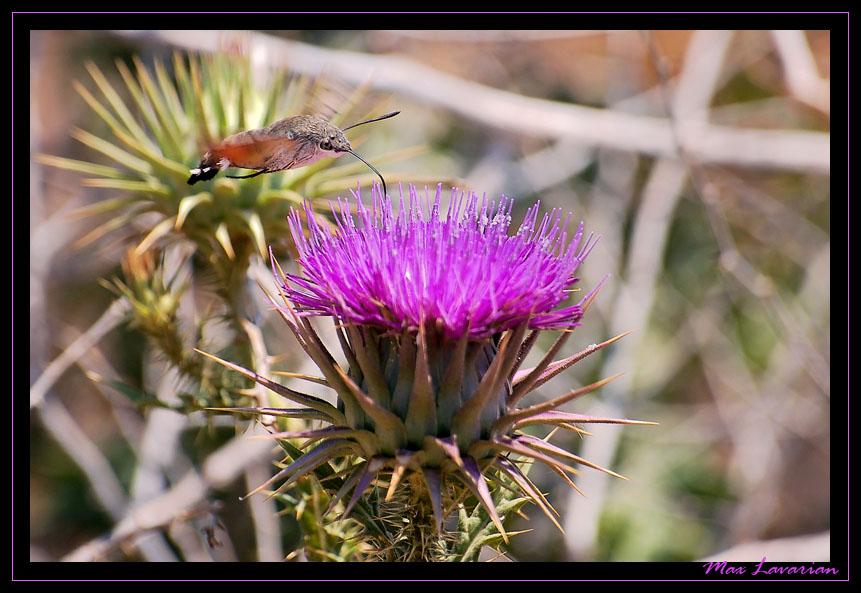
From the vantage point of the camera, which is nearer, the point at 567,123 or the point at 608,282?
the point at 567,123

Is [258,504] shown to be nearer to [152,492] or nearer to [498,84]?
[152,492]

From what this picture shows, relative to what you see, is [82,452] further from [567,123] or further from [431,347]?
[567,123]

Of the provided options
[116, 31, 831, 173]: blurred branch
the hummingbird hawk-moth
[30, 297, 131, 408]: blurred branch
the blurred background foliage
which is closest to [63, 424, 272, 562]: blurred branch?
the blurred background foliage

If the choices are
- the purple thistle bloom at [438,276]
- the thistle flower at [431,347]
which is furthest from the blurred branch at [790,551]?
the purple thistle bloom at [438,276]

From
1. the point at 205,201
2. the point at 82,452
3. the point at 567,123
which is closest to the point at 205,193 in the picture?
the point at 205,201

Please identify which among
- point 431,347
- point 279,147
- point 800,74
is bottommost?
point 431,347

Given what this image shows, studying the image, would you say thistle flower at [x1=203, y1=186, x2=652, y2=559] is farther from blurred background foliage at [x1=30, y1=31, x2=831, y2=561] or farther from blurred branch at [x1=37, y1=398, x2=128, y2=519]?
Result: blurred branch at [x1=37, y1=398, x2=128, y2=519]
